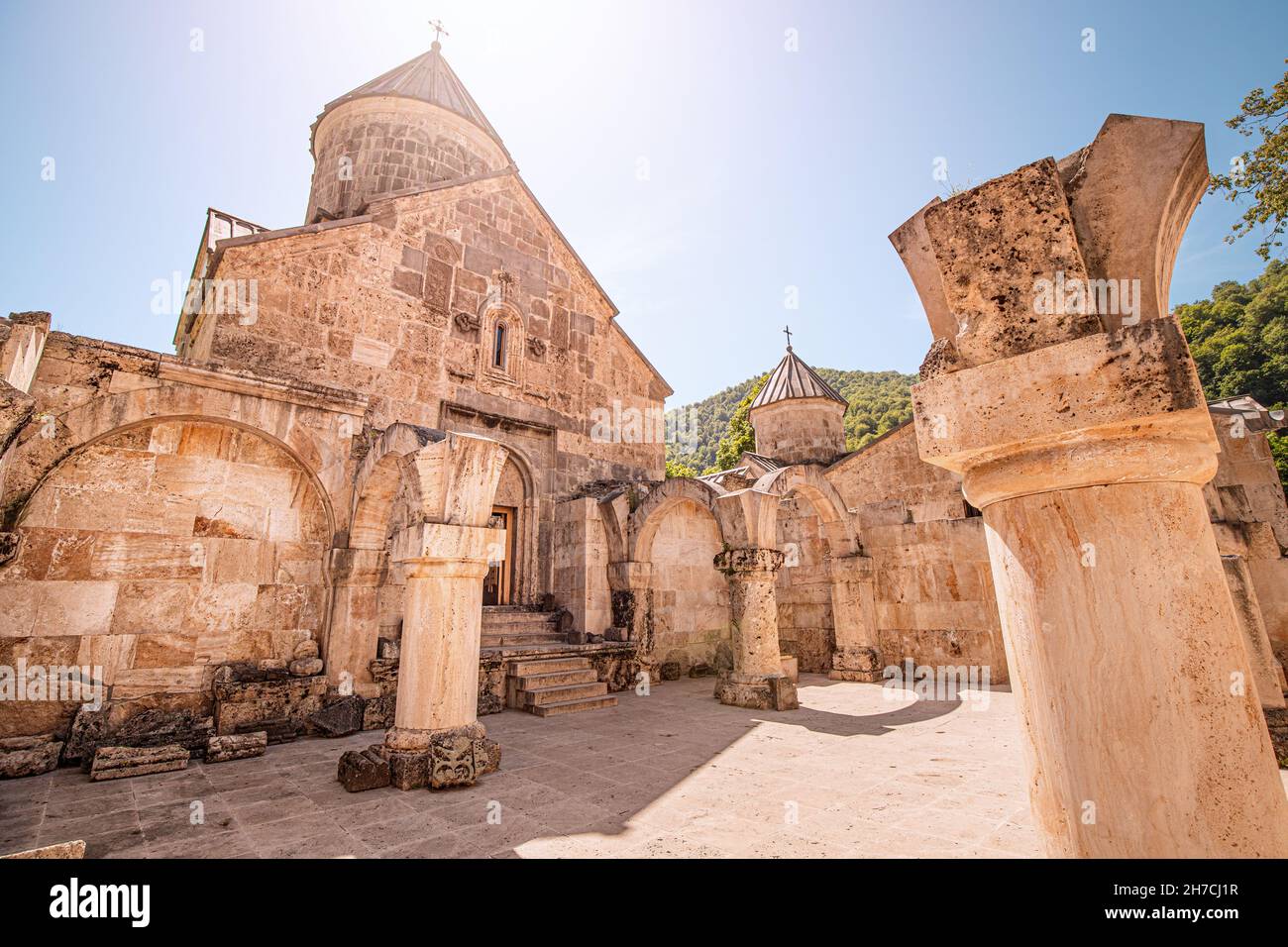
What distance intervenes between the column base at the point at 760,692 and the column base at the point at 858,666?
2406 millimetres

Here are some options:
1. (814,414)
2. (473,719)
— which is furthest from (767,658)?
(814,414)

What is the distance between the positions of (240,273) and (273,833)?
21.7ft

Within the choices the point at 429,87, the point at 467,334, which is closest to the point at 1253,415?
the point at 467,334

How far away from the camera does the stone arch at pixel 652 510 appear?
28.6ft

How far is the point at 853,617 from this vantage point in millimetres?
8945

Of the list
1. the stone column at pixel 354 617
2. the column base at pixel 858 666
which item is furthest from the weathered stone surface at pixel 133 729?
the column base at pixel 858 666

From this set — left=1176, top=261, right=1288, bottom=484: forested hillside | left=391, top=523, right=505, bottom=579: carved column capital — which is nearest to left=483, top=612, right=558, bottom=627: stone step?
left=391, top=523, right=505, bottom=579: carved column capital

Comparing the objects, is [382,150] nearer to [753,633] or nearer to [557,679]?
[557,679]

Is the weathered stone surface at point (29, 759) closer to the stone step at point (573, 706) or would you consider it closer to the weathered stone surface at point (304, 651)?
the weathered stone surface at point (304, 651)
